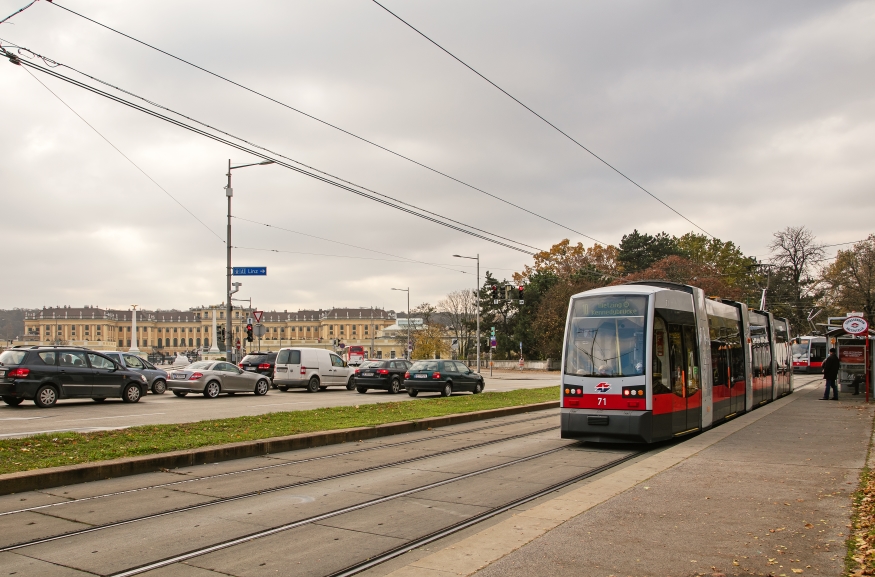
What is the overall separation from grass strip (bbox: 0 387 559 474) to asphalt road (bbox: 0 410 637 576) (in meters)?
0.86

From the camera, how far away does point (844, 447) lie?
42.5 ft

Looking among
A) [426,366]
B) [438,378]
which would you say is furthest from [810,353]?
[426,366]

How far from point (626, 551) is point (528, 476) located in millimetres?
4426

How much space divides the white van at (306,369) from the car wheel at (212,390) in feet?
15.4

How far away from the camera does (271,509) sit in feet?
26.8

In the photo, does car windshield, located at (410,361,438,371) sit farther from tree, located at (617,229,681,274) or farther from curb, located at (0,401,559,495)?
tree, located at (617,229,681,274)

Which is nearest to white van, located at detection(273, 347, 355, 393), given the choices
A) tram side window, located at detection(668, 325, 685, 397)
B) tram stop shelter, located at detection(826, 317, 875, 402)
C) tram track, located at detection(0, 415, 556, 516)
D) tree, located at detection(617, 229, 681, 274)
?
tram track, located at detection(0, 415, 556, 516)

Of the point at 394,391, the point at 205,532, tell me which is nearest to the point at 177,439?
the point at 205,532

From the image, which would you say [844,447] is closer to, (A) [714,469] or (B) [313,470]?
(A) [714,469]

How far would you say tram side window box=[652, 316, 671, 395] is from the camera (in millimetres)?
13125

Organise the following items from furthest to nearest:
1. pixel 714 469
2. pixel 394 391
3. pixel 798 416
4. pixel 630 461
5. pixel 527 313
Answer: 1. pixel 527 313
2. pixel 394 391
3. pixel 798 416
4. pixel 630 461
5. pixel 714 469

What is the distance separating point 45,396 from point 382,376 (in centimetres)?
1390

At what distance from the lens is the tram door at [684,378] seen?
45.4 ft

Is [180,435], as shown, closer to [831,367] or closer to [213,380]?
[213,380]
